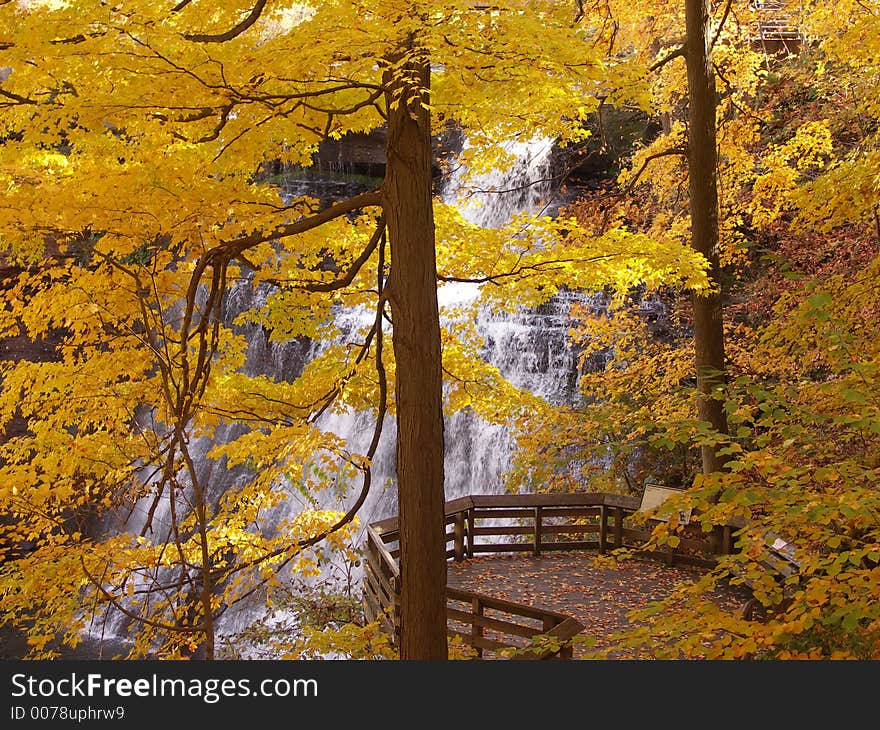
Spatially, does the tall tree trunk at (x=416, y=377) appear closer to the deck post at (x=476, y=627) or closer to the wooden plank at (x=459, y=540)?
the deck post at (x=476, y=627)

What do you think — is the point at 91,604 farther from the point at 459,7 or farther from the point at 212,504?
the point at 212,504

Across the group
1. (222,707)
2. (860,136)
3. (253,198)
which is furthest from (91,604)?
(860,136)

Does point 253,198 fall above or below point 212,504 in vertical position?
above

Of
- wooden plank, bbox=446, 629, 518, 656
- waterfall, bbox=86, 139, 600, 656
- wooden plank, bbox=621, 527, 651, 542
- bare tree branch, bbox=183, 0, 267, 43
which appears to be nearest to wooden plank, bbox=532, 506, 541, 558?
wooden plank, bbox=621, 527, 651, 542

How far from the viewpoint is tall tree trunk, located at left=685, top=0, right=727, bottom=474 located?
9.74m

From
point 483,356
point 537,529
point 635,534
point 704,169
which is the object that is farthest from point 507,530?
point 704,169

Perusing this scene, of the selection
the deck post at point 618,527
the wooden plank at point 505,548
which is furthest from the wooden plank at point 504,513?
the deck post at point 618,527

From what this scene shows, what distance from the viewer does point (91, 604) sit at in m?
6.83

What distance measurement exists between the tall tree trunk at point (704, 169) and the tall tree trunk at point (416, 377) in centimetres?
492

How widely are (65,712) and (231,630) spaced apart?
32.0 feet

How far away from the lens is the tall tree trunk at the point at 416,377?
19.3 feet

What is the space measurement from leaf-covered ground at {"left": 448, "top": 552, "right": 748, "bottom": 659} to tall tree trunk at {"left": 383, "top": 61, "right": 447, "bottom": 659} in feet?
11.2

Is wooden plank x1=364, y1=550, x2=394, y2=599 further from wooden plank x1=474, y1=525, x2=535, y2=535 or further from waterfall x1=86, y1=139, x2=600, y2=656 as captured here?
waterfall x1=86, y1=139, x2=600, y2=656

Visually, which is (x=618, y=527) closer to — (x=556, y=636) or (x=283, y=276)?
(x=556, y=636)
